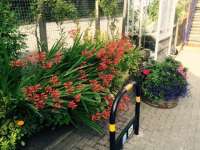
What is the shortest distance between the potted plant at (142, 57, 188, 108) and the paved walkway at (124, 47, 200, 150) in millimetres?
166

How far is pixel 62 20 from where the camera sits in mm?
4355

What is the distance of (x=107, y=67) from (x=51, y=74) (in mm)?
1006

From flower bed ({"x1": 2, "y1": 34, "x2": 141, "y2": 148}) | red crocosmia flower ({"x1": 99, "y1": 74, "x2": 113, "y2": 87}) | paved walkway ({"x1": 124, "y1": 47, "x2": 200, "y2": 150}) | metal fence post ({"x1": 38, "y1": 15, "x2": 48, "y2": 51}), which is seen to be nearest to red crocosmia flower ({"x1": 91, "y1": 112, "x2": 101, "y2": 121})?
flower bed ({"x1": 2, "y1": 34, "x2": 141, "y2": 148})

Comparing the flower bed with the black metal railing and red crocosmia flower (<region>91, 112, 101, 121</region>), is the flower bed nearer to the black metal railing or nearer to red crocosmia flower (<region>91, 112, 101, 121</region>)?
red crocosmia flower (<region>91, 112, 101, 121</region>)

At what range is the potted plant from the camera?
15.0 ft

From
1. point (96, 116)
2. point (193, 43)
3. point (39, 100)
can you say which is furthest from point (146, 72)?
point (193, 43)

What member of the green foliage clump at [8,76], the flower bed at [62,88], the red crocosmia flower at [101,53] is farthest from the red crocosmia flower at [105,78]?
the green foliage clump at [8,76]

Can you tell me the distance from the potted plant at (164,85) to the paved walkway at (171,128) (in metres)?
0.17

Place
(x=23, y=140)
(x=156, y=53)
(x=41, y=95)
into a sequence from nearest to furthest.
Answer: (x=41, y=95), (x=23, y=140), (x=156, y=53)

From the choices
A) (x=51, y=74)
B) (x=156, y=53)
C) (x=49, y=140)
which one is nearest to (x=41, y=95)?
(x=51, y=74)

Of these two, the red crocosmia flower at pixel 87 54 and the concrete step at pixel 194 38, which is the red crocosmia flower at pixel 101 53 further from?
the concrete step at pixel 194 38

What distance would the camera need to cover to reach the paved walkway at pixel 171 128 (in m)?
3.58

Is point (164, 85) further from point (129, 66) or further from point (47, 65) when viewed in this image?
point (47, 65)

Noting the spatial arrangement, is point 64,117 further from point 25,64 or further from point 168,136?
point 168,136
